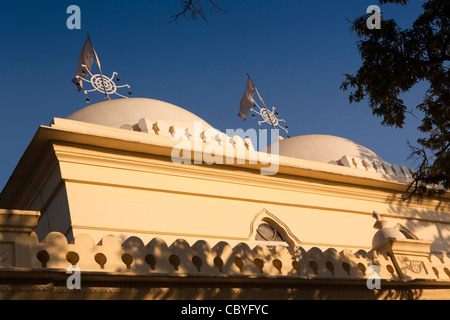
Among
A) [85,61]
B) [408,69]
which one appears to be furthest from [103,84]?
[408,69]

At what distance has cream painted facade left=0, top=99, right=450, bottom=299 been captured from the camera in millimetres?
5695

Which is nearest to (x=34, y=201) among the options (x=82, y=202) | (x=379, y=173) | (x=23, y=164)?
(x=23, y=164)

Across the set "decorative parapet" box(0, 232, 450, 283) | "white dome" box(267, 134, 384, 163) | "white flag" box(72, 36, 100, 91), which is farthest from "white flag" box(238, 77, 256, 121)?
"decorative parapet" box(0, 232, 450, 283)

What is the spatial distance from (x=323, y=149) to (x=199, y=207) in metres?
4.76

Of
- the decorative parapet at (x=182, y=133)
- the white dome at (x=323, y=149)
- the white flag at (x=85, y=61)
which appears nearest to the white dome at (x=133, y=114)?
the decorative parapet at (x=182, y=133)

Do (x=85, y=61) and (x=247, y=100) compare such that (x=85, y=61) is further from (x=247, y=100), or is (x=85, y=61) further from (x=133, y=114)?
(x=247, y=100)

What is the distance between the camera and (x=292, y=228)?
9.84 m

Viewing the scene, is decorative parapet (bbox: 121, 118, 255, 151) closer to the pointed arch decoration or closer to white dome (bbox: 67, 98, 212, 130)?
white dome (bbox: 67, 98, 212, 130)

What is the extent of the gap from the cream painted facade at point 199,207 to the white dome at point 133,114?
41mm

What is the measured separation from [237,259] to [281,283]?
1.92ft

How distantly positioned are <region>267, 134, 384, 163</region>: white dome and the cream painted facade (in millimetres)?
266

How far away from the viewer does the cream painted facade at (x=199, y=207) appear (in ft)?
18.7

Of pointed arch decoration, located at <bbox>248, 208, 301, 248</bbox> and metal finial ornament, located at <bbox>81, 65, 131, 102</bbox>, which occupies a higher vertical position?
metal finial ornament, located at <bbox>81, 65, 131, 102</bbox>
